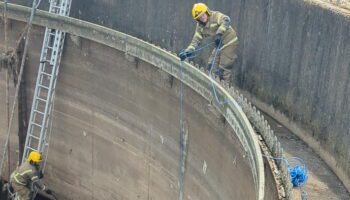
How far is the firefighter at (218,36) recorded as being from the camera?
1154 centimetres

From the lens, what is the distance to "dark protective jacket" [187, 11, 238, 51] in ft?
38.0

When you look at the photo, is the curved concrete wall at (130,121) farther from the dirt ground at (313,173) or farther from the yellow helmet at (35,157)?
the yellow helmet at (35,157)

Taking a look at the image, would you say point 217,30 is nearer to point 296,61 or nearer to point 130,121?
point 296,61

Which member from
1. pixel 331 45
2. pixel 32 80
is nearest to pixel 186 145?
pixel 331 45

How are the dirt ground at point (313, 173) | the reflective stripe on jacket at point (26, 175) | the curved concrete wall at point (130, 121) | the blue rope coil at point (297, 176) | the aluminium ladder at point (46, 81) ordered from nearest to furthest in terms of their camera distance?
1. the blue rope coil at point (297, 176)
2. the dirt ground at point (313, 173)
3. the curved concrete wall at point (130, 121)
4. the reflective stripe on jacket at point (26, 175)
5. the aluminium ladder at point (46, 81)

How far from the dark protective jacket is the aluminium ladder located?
5.57 m

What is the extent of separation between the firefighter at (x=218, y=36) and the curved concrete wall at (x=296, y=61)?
2.39ft

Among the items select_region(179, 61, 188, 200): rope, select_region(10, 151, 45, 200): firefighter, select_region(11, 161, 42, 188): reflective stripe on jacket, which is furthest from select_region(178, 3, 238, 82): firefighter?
select_region(11, 161, 42, 188): reflective stripe on jacket

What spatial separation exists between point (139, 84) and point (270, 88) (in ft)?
12.1

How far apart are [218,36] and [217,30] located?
17 cm

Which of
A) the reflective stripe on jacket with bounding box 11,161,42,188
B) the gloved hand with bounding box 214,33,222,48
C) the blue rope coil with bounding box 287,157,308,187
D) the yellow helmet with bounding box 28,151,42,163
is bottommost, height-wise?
the reflective stripe on jacket with bounding box 11,161,42,188

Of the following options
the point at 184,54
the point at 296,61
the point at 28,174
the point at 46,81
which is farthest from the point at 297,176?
the point at 46,81

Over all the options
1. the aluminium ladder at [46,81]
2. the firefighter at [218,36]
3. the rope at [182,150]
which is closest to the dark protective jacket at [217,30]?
the firefighter at [218,36]

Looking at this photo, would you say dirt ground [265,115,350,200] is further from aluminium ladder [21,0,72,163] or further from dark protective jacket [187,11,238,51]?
aluminium ladder [21,0,72,163]
